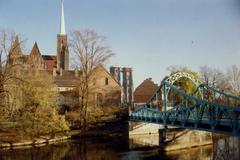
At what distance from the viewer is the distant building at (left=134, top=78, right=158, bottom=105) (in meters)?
57.6

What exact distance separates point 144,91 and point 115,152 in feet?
104

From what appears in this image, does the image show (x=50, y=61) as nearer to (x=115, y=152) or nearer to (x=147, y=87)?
(x=147, y=87)

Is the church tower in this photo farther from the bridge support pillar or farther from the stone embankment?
the bridge support pillar

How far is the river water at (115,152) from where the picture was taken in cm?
2444

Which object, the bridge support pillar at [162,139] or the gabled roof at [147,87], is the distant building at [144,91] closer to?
the gabled roof at [147,87]

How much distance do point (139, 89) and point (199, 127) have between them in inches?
1459

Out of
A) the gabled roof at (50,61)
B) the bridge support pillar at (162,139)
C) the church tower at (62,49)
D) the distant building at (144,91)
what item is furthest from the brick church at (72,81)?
the bridge support pillar at (162,139)

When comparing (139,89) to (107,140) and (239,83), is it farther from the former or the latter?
(107,140)

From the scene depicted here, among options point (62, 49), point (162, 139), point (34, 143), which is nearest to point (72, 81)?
point (34, 143)

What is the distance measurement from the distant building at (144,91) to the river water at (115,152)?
1042 inches

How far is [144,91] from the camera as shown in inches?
2281

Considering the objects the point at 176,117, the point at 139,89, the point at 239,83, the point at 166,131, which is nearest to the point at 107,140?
the point at 166,131

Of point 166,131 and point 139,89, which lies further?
point 139,89

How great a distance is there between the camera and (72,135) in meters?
34.8
